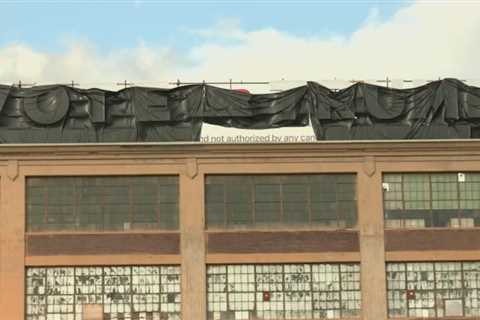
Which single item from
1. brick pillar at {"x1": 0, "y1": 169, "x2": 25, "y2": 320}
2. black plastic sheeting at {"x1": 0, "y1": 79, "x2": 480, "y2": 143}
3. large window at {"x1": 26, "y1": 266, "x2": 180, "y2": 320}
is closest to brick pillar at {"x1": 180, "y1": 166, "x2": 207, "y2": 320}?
large window at {"x1": 26, "y1": 266, "x2": 180, "y2": 320}

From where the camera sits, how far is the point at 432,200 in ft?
127

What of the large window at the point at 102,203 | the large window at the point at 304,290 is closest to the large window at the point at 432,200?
the large window at the point at 304,290

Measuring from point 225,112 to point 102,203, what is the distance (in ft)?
22.9

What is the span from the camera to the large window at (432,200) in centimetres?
3853

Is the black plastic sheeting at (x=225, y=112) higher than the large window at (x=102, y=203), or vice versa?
the black plastic sheeting at (x=225, y=112)

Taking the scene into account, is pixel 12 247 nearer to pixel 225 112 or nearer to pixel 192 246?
pixel 192 246

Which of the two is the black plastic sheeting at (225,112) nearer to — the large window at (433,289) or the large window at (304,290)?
the large window at (433,289)

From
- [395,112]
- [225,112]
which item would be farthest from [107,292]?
[395,112]

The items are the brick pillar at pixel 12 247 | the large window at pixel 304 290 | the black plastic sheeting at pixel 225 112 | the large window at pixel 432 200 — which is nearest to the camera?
the brick pillar at pixel 12 247

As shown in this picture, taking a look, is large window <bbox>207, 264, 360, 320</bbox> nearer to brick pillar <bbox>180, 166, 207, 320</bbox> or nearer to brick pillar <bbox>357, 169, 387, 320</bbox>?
brick pillar <bbox>357, 169, 387, 320</bbox>

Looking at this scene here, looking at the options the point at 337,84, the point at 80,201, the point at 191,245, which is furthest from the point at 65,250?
the point at 337,84

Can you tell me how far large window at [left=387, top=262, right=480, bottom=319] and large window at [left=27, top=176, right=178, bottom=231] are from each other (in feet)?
34.3

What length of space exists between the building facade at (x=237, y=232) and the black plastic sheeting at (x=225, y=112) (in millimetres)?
1112

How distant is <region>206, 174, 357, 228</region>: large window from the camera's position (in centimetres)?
3819
